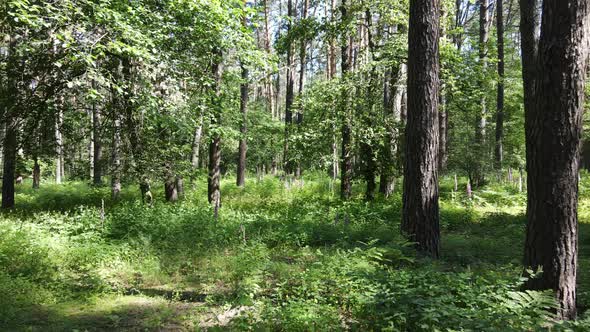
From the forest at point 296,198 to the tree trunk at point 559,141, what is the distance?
0.07 feet

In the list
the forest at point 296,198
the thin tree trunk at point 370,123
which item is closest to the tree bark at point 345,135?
the forest at point 296,198

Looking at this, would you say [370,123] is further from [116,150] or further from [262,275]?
[262,275]

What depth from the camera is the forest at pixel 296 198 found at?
16.0 feet

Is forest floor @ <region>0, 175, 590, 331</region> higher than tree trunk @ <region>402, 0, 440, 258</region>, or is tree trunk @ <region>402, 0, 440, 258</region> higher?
tree trunk @ <region>402, 0, 440, 258</region>

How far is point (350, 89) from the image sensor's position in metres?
13.5

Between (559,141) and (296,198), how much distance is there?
11.9 m

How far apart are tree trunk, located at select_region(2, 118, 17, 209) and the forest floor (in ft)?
5.91

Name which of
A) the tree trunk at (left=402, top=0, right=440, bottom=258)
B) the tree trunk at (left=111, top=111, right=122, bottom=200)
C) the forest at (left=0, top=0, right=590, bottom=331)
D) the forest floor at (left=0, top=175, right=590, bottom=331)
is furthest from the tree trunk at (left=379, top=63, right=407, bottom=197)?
the tree trunk at (left=111, top=111, right=122, bottom=200)

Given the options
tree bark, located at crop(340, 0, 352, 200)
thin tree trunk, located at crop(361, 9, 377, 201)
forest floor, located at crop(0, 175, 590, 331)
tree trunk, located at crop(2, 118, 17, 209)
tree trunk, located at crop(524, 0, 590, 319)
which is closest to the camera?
tree trunk, located at crop(524, 0, 590, 319)

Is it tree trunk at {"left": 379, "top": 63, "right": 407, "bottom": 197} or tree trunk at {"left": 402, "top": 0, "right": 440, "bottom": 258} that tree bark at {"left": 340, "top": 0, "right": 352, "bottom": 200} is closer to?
tree trunk at {"left": 379, "top": 63, "right": 407, "bottom": 197}

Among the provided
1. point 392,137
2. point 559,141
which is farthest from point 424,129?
point 392,137

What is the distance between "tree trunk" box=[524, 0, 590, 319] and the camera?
4.70 metres

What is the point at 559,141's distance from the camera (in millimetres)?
4785

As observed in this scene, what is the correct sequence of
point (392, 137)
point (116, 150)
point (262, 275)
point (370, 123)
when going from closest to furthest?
1. point (262, 275)
2. point (116, 150)
3. point (370, 123)
4. point (392, 137)
